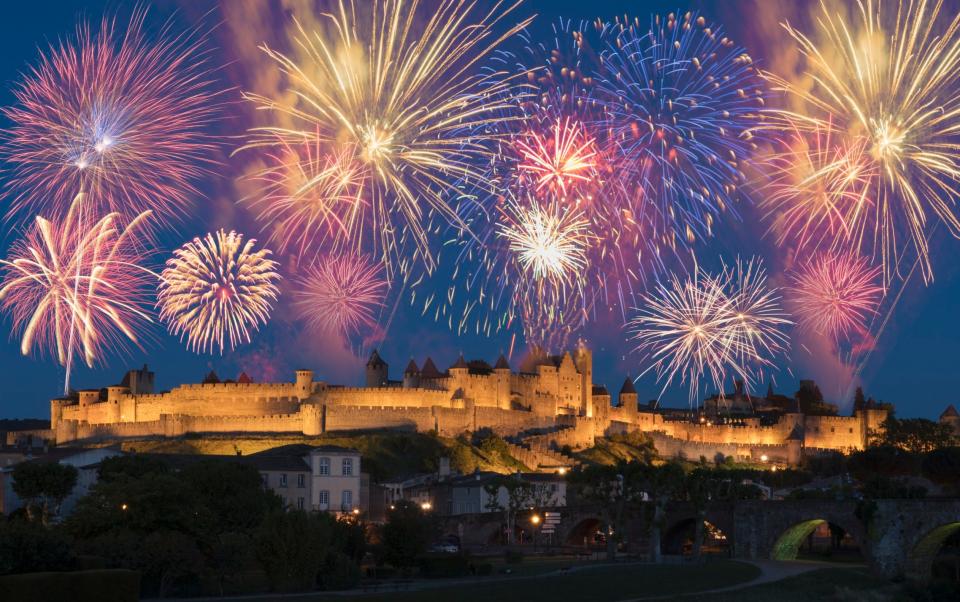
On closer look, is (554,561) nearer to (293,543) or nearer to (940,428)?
(293,543)

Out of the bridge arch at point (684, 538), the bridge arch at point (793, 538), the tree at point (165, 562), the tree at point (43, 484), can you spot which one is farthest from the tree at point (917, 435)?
the tree at point (165, 562)

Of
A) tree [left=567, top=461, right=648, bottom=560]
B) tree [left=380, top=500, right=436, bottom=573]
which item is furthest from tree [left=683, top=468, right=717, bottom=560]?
tree [left=380, top=500, right=436, bottom=573]

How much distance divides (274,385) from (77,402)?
31.2m

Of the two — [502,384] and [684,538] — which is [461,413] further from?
[684,538]

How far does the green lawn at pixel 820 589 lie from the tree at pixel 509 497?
27.4 meters

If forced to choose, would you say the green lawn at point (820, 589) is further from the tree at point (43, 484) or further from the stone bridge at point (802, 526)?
the tree at point (43, 484)

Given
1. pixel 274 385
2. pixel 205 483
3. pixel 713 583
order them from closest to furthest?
pixel 713 583
pixel 205 483
pixel 274 385

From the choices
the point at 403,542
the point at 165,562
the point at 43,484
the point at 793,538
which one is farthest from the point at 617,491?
the point at 165,562

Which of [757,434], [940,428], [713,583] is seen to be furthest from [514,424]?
[713,583]

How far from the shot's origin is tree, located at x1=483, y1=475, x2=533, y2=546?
3821 inches

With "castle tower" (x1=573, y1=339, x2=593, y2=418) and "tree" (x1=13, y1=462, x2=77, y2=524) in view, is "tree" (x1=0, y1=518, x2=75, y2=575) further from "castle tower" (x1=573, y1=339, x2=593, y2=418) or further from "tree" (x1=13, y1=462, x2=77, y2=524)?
"castle tower" (x1=573, y1=339, x2=593, y2=418)

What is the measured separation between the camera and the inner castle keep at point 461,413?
14825cm

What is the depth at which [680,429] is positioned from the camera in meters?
178

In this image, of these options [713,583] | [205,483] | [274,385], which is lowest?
[713,583]
